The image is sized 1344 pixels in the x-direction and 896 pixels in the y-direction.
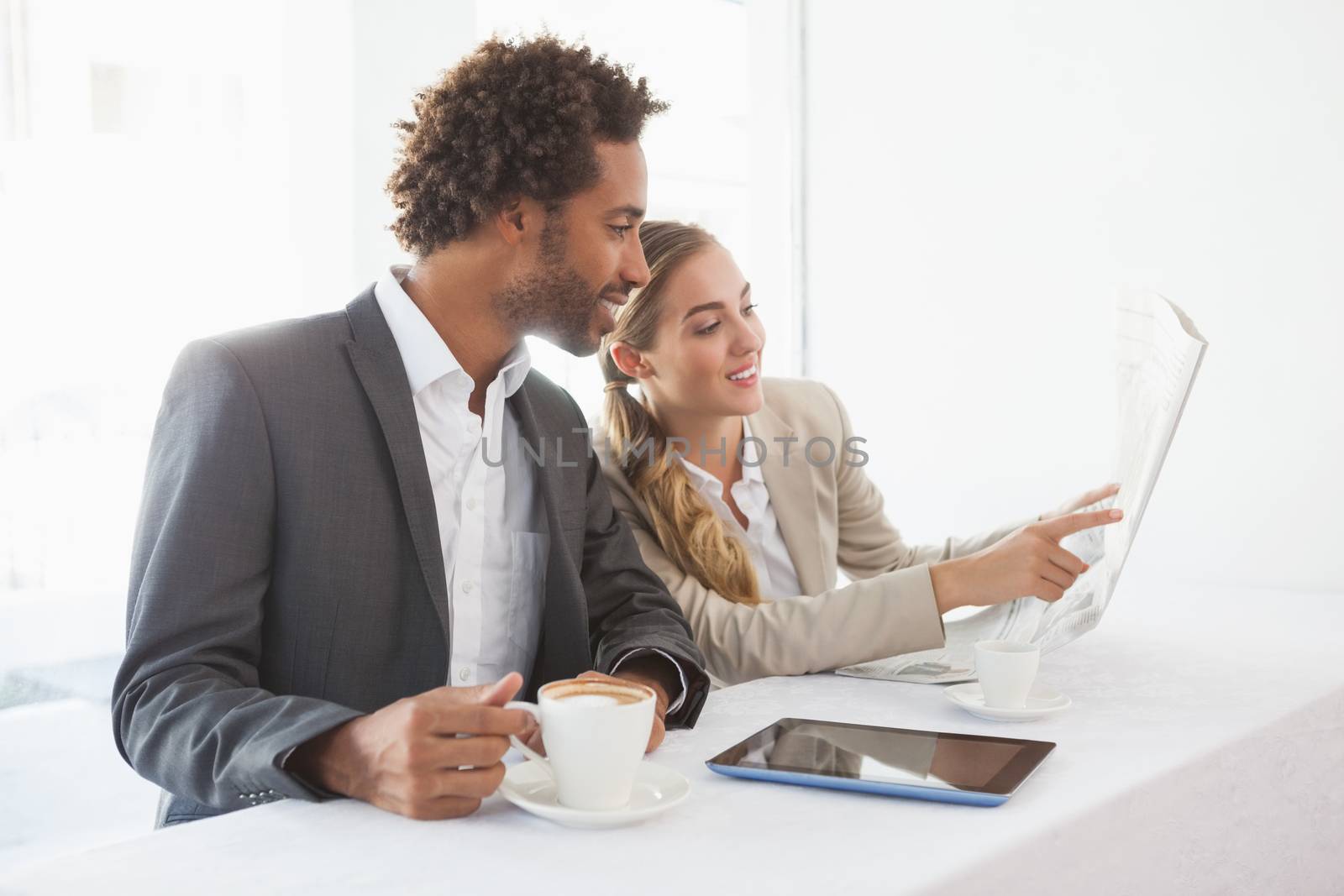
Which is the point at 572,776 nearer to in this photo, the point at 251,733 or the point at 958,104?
the point at 251,733

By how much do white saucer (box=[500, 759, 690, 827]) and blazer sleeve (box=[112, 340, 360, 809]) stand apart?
132mm

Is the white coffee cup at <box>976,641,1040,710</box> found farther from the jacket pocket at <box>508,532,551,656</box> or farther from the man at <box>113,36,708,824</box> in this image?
the jacket pocket at <box>508,532,551,656</box>

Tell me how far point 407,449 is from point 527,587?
279 mm

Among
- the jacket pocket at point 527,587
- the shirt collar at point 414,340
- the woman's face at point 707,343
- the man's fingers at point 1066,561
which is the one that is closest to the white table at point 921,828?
the man's fingers at point 1066,561

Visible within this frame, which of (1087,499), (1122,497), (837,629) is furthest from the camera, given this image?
(1087,499)

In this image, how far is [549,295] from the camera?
136 cm

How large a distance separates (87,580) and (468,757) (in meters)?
1.77

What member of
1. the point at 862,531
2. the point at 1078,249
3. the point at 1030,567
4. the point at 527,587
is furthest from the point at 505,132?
the point at 1078,249

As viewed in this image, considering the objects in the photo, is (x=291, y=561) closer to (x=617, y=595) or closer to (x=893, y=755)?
(x=617, y=595)

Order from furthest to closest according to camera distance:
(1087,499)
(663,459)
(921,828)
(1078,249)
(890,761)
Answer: (1078,249)
(663,459)
(1087,499)
(890,761)
(921,828)

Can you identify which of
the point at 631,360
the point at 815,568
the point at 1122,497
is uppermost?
the point at 631,360

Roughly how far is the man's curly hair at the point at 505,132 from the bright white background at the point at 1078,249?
1261 mm

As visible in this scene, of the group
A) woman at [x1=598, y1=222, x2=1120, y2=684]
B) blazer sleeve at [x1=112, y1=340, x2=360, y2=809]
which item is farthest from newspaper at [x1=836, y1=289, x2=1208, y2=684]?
blazer sleeve at [x1=112, y1=340, x2=360, y2=809]

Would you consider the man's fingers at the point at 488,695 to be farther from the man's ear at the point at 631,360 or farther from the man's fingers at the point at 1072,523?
the man's ear at the point at 631,360
